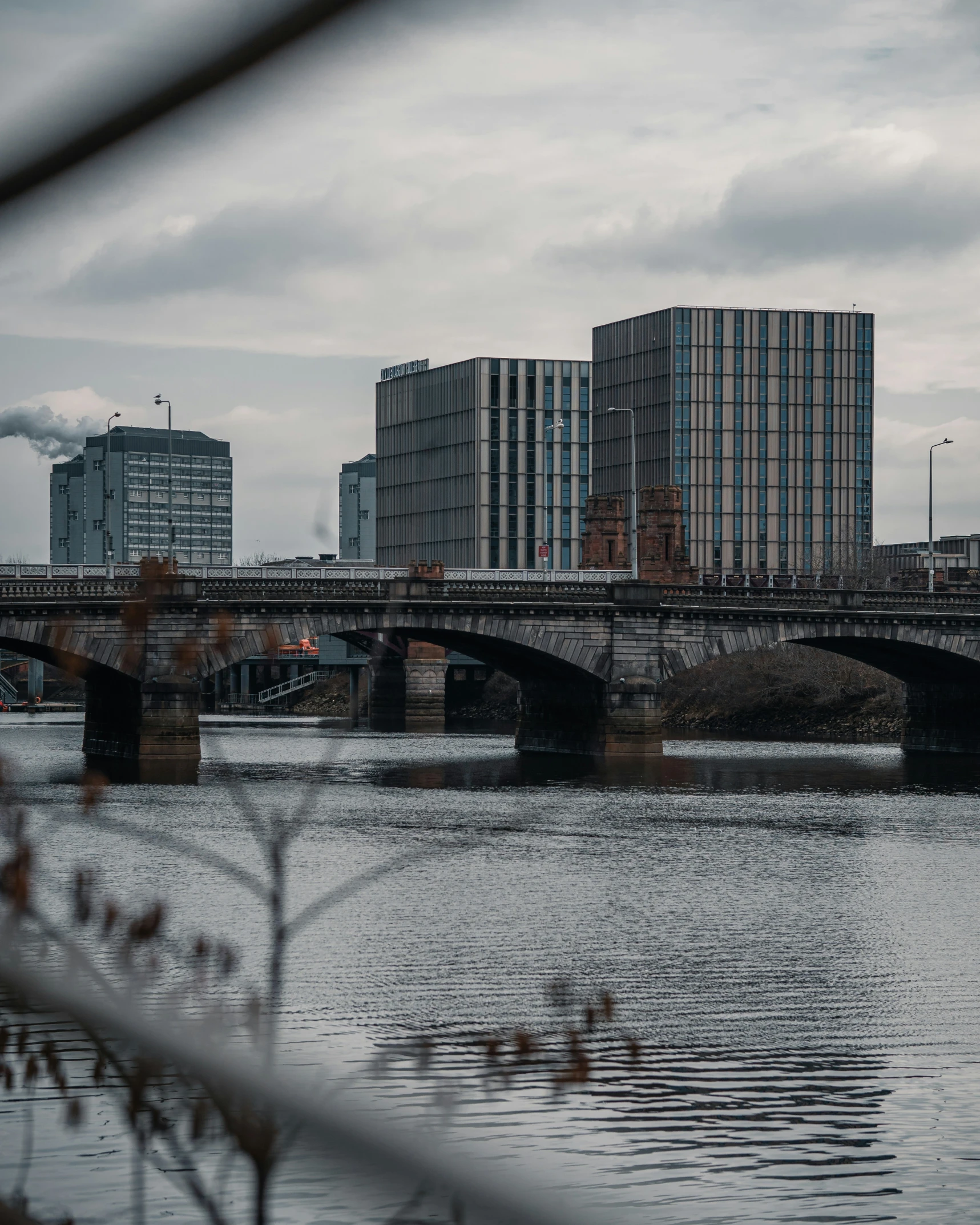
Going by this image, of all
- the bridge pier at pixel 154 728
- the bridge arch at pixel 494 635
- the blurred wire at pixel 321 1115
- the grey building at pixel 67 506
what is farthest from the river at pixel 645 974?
the bridge arch at pixel 494 635

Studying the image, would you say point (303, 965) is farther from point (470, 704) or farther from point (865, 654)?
point (470, 704)

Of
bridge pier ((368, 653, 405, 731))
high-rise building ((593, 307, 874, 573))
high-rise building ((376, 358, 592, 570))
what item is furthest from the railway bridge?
high-rise building ((376, 358, 592, 570))

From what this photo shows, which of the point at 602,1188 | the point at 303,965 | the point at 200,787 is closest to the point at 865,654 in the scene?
the point at 200,787

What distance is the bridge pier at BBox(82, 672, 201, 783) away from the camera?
55344 millimetres

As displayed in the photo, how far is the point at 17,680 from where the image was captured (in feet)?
528

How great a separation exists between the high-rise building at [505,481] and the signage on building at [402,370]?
3.68 m

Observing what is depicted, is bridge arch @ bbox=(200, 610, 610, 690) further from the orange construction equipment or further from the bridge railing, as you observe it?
the orange construction equipment

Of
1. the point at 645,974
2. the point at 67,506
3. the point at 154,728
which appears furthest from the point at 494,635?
the point at 645,974

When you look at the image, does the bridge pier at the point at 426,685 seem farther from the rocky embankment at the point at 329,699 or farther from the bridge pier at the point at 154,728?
the bridge pier at the point at 154,728

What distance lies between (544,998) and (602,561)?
64315 mm

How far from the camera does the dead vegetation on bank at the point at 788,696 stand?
280 ft

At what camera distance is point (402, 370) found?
125m

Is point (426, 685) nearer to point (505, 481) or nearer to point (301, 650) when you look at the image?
point (301, 650)

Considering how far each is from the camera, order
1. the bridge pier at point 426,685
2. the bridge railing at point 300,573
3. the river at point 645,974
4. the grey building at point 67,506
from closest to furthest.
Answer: the grey building at point 67,506
the river at point 645,974
the bridge railing at point 300,573
the bridge pier at point 426,685
